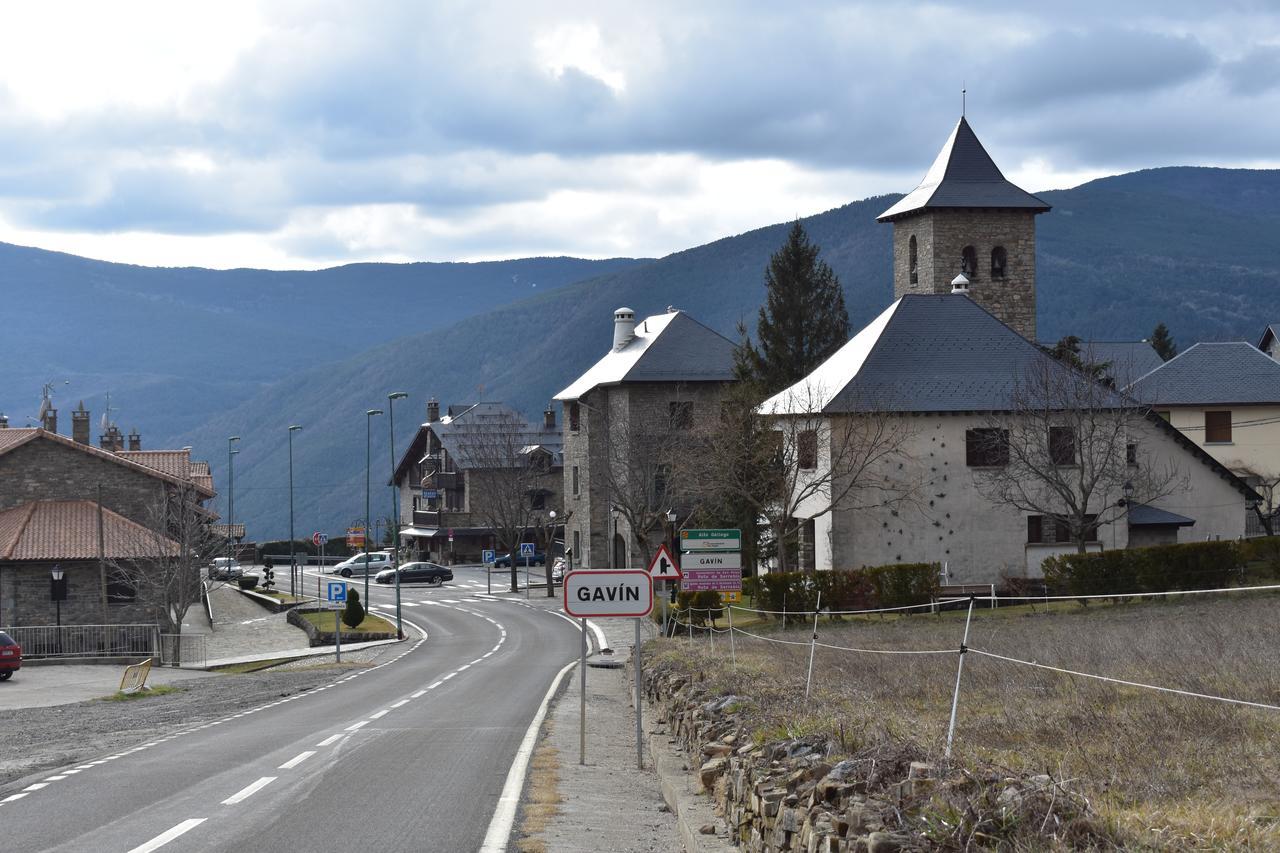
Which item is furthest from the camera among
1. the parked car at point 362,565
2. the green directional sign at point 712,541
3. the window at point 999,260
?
the parked car at point 362,565

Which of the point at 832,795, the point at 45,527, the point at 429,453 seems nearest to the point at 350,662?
the point at 45,527

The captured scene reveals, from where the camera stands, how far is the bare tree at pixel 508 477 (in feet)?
273

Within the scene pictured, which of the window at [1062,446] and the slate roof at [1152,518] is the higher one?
the window at [1062,446]

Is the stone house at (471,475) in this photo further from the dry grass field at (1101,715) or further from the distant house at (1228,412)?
the dry grass field at (1101,715)

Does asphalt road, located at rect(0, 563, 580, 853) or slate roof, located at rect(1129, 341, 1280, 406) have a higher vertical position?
slate roof, located at rect(1129, 341, 1280, 406)

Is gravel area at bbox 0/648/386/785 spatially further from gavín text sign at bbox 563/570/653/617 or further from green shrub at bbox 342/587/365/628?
green shrub at bbox 342/587/365/628

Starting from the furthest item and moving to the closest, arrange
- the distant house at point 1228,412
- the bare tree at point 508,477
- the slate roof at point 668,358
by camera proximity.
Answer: the bare tree at point 508,477 → the slate roof at point 668,358 → the distant house at point 1228,412

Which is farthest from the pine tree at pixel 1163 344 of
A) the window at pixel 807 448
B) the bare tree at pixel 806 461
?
the window at pixel 807 448

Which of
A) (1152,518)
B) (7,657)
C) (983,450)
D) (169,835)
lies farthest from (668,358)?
(169,835)

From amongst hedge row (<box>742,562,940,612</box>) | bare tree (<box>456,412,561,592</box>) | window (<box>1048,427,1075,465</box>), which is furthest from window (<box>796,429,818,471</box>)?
bare tree (<box>456,412,561,592</box>)

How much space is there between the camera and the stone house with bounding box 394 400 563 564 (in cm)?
9738

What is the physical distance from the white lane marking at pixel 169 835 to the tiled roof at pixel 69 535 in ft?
136

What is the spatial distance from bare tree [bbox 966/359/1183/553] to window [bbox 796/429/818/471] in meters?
5.42

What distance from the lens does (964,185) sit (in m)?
73.1
